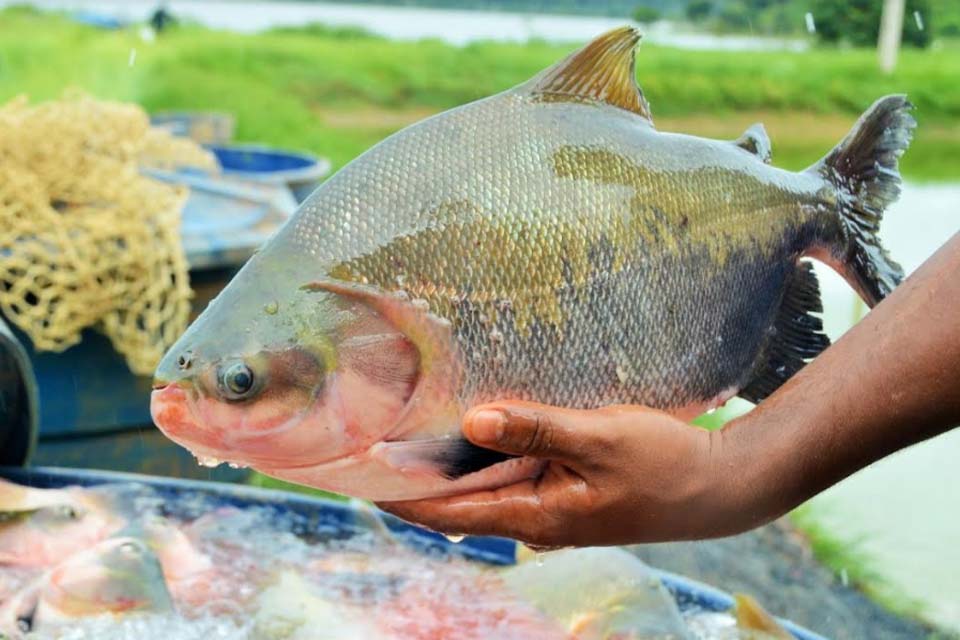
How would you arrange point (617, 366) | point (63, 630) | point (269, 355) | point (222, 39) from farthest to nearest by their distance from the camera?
point (222, 39) → point (63, 630) → point (617, 366) → point (269, 355)

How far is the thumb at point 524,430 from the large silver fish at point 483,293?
28 millimetres

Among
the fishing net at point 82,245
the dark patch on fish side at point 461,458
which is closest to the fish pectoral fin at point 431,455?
the dark patch on fish side at point 461,458

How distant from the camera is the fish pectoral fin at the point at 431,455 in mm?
987

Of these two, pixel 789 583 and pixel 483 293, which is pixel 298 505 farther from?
pixel 789 583

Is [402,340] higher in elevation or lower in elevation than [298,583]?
higher

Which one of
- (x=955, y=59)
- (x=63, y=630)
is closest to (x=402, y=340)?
(x=63, y=630)

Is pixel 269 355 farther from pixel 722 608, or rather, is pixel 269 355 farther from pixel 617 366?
pixel 722 608

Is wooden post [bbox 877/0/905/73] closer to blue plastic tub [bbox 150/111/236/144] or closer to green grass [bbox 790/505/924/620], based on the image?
green grass [bbox 790/505/924/620]

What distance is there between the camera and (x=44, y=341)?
2.52m

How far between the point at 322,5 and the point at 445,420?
12.6 meters

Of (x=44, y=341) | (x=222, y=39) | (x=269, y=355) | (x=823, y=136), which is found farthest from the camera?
Result: (x=222, y=39)

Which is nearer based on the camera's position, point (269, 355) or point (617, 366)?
point (269, 355)

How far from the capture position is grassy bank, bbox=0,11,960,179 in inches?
328

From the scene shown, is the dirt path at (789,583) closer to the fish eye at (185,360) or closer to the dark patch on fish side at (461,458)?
the dark patch on fish side at (461,458)
